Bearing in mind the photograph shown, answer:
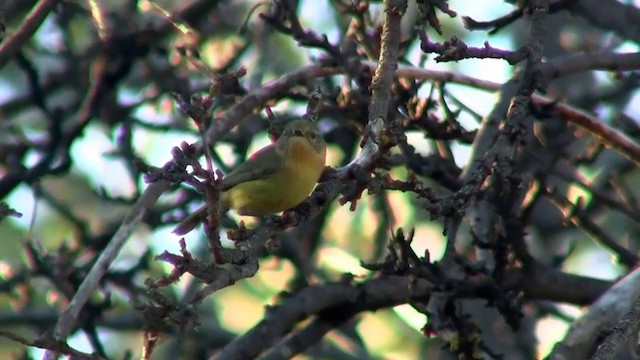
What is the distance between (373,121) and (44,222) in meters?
7.12

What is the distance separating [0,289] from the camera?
21.7 ft

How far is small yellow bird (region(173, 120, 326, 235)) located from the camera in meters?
4.76

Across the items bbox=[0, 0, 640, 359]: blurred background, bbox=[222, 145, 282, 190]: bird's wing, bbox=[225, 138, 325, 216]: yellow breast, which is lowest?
bbox=[225, 138, 325, 216]: yellow breast

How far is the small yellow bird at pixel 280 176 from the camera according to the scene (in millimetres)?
4762

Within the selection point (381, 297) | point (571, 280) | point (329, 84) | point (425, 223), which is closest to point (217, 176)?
point (381, 297)

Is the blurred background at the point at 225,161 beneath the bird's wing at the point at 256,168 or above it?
above

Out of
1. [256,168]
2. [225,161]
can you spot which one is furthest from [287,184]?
[225,161]

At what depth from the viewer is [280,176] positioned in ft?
15.8

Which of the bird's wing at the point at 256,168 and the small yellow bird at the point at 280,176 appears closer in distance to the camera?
the small yellow bird at the point at 280,176

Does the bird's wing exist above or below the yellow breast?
above

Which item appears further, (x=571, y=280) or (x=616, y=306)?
(x=571, y=280)

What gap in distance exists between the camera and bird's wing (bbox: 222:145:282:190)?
4965 mm

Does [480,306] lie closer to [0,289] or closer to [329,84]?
[329,84]

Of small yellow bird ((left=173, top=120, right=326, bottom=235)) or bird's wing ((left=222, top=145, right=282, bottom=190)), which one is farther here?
bird's wing ((left=222, top=145, right=282, bottom=190))
